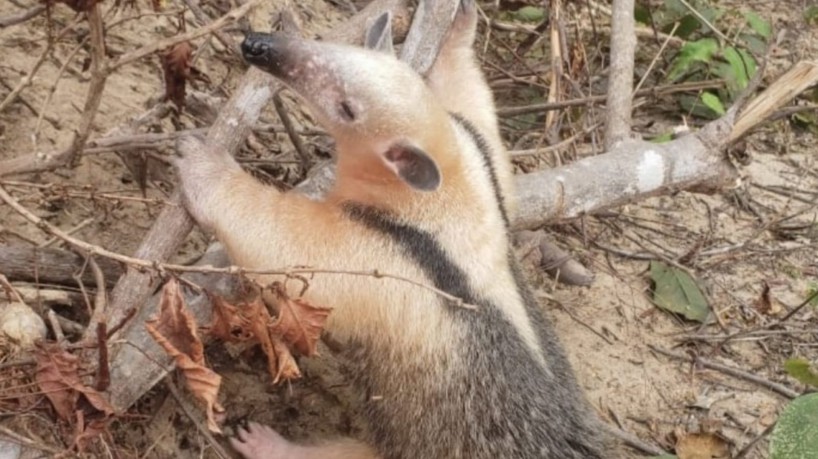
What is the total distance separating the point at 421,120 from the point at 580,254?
2126 mm

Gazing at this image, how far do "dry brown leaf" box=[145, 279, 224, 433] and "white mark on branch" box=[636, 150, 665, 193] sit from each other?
7.55 ft

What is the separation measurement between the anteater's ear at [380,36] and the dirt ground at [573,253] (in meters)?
0.72

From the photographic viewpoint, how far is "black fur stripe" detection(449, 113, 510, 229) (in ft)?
13.3

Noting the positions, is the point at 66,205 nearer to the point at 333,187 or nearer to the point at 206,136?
the point at 206,136

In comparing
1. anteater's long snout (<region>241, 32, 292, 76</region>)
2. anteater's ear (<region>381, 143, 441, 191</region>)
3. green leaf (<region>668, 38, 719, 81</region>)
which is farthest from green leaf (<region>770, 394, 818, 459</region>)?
green leaf (<region>668, 38, 719, 81</region>)

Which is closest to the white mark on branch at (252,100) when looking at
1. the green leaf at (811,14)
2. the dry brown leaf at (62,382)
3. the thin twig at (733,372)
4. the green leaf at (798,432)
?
the dry brown leaf at (62,382)


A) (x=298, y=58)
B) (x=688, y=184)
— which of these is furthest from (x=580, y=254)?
(x=298, y=58)

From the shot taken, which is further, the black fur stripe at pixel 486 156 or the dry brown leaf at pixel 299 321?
the black fur stripe at pixel 486 156

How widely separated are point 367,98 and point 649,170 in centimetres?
155

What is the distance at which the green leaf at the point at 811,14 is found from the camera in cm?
773

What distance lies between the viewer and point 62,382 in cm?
323

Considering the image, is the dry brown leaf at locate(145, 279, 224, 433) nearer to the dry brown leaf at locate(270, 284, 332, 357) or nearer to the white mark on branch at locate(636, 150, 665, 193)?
the dry brown leaf at locate(270, 284, 332, 357)

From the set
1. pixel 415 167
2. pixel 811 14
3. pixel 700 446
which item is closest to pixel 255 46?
pixel 415 167

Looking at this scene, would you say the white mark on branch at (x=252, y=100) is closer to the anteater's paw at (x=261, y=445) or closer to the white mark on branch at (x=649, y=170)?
the anteater's paw at (x=261, y=445)
